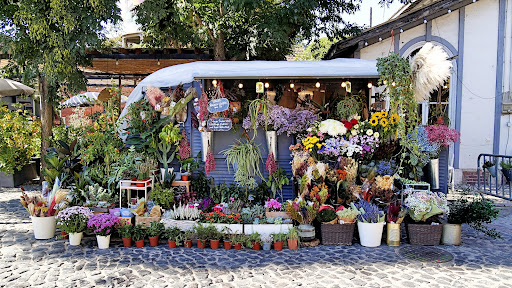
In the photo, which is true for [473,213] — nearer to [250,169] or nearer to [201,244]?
[250,169]

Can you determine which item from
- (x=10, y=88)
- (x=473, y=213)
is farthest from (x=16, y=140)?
(x=473, y=213)

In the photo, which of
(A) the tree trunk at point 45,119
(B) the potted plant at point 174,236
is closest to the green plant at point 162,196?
(B) the potted plant at point 174,236

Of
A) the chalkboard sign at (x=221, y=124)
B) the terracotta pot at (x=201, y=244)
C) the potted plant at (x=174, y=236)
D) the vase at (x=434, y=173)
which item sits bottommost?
the terracotta pot at (x=201, y=244)

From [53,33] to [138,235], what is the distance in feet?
18.9

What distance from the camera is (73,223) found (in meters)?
6.03

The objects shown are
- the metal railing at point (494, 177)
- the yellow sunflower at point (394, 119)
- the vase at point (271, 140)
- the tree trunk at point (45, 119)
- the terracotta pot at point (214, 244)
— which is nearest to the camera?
the terracotta pot at point (214, 244)

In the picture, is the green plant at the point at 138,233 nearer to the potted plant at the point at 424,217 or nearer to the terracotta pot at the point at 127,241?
A: the terracotta pot at the point at 127,241

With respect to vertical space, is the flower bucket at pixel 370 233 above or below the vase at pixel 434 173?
below

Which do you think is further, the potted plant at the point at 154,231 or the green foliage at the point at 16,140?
the green foliage at the point at 16,140

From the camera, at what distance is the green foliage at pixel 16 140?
35.1 feet

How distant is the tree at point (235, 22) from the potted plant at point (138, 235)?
19.9 ft

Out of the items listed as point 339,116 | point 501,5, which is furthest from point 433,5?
point 339,116

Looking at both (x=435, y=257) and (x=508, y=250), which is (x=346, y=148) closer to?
(x=435, y=257)

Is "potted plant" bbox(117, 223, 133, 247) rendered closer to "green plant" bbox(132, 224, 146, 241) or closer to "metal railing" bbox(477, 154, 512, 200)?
"green plant" bbox(132, 224, 146, 241)
